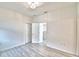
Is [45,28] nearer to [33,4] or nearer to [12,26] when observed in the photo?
[33,4]

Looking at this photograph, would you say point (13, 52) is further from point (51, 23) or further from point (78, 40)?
point (78, 40)

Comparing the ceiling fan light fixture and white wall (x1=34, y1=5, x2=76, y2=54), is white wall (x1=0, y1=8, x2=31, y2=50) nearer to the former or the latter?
A: the ceiling fan light fixture

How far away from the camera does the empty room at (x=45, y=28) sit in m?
2.54

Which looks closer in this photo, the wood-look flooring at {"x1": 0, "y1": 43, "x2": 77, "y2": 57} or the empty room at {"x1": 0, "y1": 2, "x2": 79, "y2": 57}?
the wood-look flooring at {"x1": 0, "y1": 43, "x2": 77, "y2": 57}

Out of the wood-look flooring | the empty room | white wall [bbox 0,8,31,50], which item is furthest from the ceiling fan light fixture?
the wood-look flooring

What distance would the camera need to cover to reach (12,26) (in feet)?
9.11

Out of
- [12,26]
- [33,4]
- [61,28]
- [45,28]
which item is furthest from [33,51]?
[33,4]

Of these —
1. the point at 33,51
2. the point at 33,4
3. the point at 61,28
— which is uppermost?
the point at 33,4

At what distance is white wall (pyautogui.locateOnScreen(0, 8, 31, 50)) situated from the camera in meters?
2.60

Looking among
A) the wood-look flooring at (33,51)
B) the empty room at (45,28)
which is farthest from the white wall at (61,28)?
the wood-look flooring at (33,51)

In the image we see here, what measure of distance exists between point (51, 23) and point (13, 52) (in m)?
1.66

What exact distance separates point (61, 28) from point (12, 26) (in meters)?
1.78

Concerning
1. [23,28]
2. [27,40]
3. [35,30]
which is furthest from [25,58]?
[35,30]

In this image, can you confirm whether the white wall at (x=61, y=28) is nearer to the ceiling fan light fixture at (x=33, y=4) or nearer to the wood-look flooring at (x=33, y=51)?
the wood-look flooring at (x=33, y=51)
